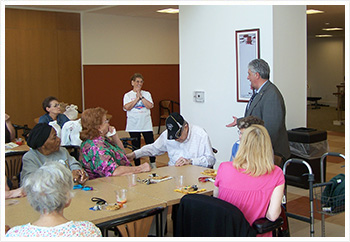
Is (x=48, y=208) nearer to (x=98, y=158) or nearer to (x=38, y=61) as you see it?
(x=98, y=158)

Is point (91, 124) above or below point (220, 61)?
below

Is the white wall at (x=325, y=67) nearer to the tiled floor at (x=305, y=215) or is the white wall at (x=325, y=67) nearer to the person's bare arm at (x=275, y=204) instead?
the tiled floor at (x=305, y=215)

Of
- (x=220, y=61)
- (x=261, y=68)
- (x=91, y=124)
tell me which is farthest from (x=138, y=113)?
(x=91, y=124)

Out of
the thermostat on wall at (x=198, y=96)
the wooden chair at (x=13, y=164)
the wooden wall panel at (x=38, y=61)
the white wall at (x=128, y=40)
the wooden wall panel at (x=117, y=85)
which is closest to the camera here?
the wooden chair at (x=13, y=164)

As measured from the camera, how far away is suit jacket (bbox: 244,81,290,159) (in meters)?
5.15

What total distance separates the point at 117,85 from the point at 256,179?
8625 millimetres

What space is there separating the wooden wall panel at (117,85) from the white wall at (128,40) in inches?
6.7

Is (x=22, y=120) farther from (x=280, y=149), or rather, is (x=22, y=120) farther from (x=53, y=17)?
(x=280, y=149)

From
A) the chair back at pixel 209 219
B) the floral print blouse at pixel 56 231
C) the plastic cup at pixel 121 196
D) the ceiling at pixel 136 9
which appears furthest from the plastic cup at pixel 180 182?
the ceiling at pixel 136 9

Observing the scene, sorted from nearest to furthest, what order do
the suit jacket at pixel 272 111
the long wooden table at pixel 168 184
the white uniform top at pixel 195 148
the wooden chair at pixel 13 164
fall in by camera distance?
the long wooden table at pixel 168 184 → the wooden chair at pixel 13 164 → the white uniform top at pixel 195 148 → the suit jacket at pixel 272 111

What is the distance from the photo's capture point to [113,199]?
11.4ft

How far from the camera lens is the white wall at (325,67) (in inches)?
815

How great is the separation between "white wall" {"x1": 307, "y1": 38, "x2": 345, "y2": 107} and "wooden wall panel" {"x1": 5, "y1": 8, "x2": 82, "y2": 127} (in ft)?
43.8

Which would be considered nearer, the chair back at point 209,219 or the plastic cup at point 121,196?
the chair back at point 209,219
